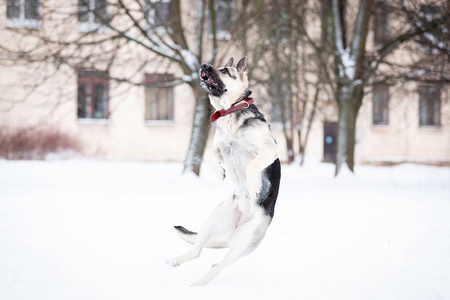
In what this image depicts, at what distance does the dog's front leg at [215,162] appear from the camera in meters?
3.60

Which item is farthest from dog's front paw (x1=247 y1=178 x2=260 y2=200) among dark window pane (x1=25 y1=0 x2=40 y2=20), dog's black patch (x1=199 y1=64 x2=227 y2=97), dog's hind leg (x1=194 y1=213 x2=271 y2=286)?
dark window pane (x1=25 y1=0 x2=40 y2=20)

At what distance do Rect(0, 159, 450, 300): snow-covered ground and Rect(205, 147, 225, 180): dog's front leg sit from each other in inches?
31.1

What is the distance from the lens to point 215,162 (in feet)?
11.9

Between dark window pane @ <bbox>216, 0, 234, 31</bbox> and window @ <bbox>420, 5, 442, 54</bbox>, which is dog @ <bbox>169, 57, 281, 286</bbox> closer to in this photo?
window @ <bbox>420, 5, 442, 54</bbox>

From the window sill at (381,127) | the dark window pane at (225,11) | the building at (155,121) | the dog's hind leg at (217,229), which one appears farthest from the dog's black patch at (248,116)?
the window sill at (381,127)

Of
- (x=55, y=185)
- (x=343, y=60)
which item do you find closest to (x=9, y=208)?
(x=55, y=185)

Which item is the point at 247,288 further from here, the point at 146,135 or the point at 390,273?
the point at 146,135

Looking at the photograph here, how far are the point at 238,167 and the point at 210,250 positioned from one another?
1223 mm

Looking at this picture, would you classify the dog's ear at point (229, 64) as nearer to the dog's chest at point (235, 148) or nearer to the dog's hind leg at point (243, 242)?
the dog's chest at point (235, 148)

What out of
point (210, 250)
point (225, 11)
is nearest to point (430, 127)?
point (225, 11)

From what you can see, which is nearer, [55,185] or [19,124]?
[55,185]

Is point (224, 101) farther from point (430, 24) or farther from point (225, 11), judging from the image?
point (225, 11)

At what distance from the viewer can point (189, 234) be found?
378 cm

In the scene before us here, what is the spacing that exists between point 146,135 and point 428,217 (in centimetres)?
1569
